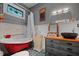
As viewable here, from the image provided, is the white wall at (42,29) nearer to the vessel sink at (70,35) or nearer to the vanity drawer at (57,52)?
the vanity drawer at (57,52)

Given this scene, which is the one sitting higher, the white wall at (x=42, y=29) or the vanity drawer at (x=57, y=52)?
the white wall at (x=42, y=29)

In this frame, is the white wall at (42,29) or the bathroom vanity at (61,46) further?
the white wall at (42,29)

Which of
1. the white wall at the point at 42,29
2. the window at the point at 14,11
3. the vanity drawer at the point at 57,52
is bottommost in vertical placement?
the vanity drawer at the point at 57,52

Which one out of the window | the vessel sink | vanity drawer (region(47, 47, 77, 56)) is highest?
the window

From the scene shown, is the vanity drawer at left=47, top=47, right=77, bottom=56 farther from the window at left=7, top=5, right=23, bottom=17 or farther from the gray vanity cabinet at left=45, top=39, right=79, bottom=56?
the window at left=7, top=5, right=23, bottom=17

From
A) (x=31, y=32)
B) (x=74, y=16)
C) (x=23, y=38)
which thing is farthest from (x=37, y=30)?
(x=74, y=16)

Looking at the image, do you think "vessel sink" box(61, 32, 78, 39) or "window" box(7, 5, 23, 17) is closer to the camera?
"vessel sink" box(61, 32, 78, 39)

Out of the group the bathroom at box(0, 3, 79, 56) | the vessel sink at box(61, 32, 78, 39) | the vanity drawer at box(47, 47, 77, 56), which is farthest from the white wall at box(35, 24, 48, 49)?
the vessel sink at box(61, 32, 78, 39)

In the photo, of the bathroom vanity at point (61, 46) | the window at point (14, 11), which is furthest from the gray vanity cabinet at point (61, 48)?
the window at point (14, 11)

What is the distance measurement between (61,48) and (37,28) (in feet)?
1.47

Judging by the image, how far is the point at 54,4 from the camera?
4.42 ft

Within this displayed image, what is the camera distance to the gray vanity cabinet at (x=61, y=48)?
49.5 inches

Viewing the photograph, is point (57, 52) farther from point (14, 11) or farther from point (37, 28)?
point (14, 11)

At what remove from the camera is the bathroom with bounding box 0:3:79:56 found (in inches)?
51.2
